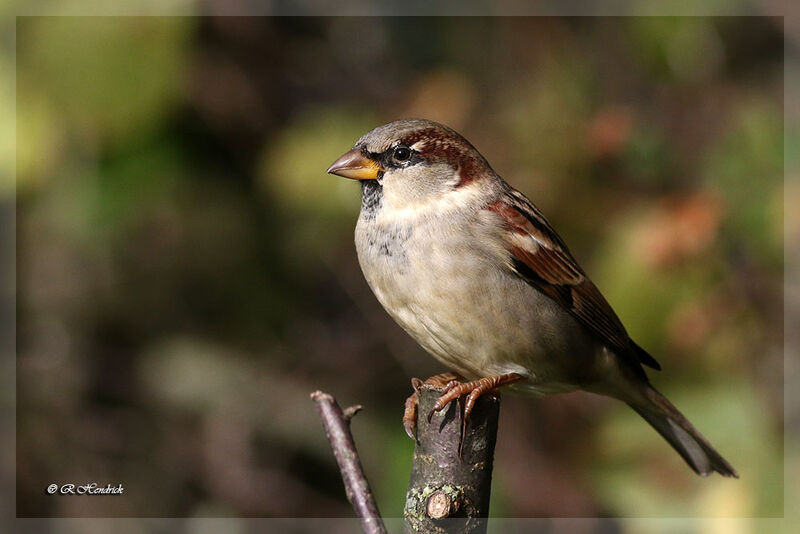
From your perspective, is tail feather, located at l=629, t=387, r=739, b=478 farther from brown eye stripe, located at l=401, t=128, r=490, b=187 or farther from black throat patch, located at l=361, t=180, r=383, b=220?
black throat patch, located at l=361, t=180, r=383, b=220

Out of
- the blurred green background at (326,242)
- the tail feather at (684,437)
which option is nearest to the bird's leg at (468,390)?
the tail feather at (684,437)

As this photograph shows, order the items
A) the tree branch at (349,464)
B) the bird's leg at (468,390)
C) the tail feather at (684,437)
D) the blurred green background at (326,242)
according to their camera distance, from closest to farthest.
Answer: the tree branch at (349,464)
the bird's leg at (468,390)
the tail feather at (684,437)
the blurred green background at (326,242)

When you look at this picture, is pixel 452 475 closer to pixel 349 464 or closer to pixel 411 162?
pixel 349 464

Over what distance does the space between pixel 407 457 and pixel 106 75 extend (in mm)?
1523

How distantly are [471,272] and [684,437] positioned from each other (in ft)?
3.51

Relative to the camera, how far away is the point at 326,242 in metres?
3.95

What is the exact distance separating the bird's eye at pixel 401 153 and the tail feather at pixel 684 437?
3.34 ft

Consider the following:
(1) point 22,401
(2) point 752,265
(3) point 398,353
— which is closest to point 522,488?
(3) point 398,353

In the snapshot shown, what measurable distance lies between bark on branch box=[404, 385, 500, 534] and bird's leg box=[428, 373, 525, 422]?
0.05ft

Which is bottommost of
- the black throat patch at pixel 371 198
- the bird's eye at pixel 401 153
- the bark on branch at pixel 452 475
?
the bark on branch at pixel 452 475

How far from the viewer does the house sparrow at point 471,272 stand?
2316 millimetres

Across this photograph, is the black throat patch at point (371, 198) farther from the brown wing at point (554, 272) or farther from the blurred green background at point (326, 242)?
the blurred green background at point (326, 242)

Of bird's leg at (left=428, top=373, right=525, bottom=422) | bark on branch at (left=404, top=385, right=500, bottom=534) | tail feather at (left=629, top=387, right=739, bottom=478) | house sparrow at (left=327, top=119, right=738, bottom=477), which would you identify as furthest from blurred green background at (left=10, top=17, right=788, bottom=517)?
bark on branch at (left=404, top=385, right=500, bottom=534)

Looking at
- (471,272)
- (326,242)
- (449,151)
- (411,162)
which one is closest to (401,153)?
(411,162)
